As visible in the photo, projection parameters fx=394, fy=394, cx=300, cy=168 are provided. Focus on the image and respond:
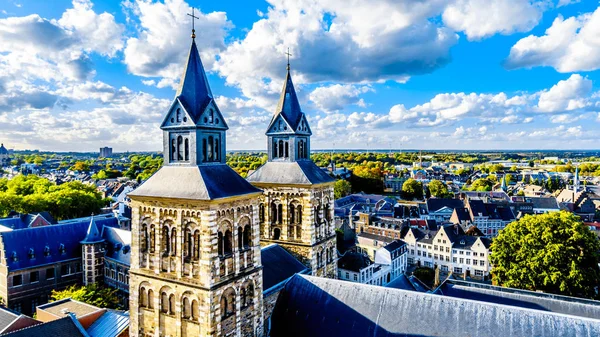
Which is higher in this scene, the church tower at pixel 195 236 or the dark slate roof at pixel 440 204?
the church tower at pixel 195 236

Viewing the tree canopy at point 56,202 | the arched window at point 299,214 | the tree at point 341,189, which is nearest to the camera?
the arched window at point 299,214

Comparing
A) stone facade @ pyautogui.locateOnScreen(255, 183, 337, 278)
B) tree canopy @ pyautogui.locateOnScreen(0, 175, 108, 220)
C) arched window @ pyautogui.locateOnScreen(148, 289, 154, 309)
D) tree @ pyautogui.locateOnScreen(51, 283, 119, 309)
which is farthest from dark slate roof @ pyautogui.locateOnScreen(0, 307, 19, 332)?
tree canopy @ pyautogui.locateOnScreen(0, 175, 108, 220)

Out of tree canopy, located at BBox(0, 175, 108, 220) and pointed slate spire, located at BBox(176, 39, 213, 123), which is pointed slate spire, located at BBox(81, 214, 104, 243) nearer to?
tree canopy, located at BBox(0, 175, 108, 220)

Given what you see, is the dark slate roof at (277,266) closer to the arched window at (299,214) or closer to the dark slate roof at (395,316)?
the dark slate roof at (395,316)

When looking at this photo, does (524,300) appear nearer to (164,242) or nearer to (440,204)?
(164,242)

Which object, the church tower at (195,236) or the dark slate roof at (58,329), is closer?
the church tower at (195,236)

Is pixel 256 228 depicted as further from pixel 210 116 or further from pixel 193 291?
pixel 210 116

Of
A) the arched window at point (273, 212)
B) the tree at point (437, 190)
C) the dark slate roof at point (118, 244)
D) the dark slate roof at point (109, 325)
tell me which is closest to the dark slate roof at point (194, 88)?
the arched window at point (273, 212)

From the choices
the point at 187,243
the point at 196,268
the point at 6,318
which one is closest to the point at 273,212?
the point at 187,243
